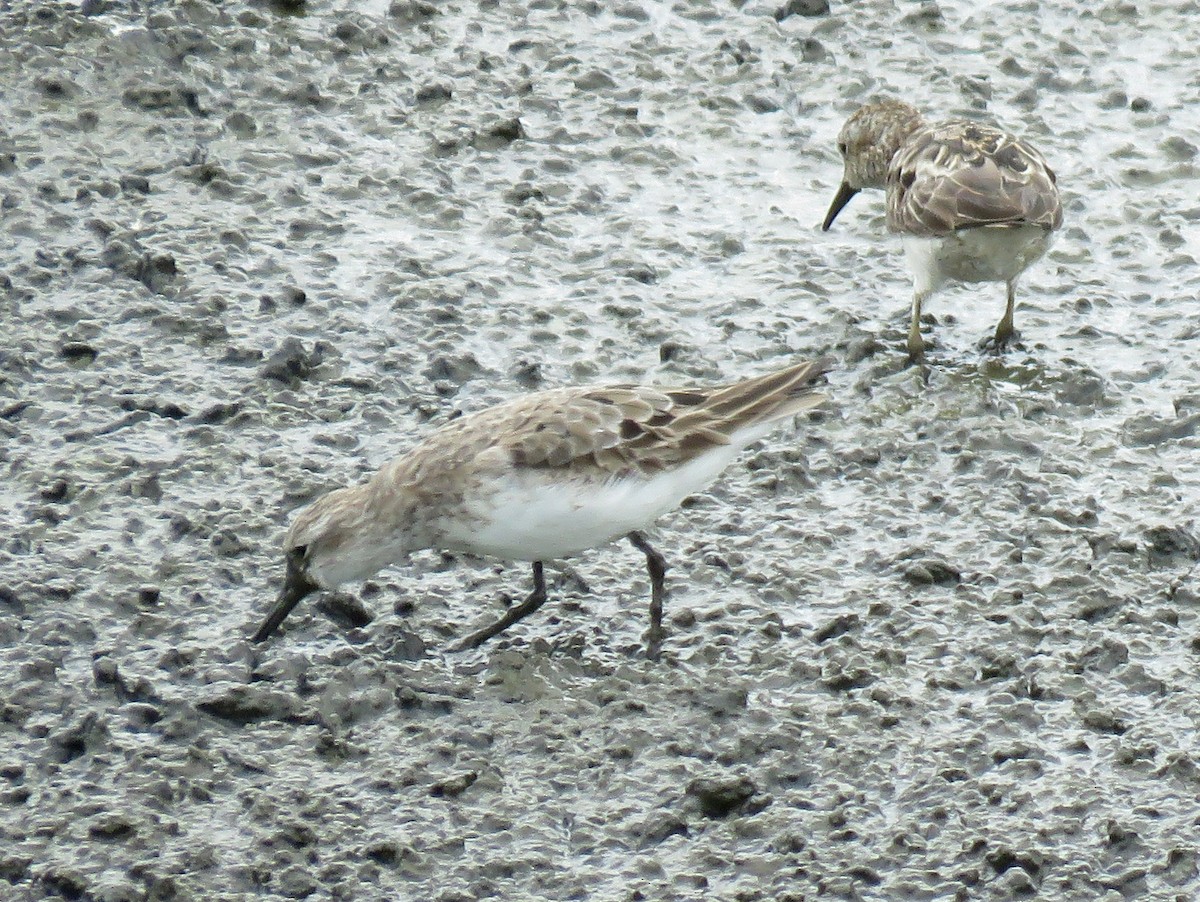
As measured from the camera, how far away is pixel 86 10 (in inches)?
403

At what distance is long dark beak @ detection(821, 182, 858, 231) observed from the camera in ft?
30.7

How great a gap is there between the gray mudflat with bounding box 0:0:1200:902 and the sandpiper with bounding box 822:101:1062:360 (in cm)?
40

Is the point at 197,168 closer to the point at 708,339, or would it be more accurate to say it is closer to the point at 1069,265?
the point at 708,339

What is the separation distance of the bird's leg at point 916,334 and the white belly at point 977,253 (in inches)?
2.1

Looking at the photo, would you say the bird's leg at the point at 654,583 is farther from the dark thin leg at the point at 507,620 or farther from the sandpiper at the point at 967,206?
the sandpiper at the point at 967,206

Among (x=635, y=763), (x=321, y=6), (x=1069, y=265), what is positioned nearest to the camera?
(x=635, y=763)

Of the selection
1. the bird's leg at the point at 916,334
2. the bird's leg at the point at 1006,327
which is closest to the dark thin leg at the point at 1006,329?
the bird's leg at the point at 1006,327

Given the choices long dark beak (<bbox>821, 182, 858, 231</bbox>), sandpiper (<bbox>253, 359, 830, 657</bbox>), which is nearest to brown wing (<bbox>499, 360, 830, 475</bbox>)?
sandpiper (<bbox>253, 359, 830, 657</bbox>)

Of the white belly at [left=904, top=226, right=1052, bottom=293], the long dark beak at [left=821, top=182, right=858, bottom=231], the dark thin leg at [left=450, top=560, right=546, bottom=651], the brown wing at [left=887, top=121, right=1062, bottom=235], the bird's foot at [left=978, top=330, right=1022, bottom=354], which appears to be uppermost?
the brown wing at [left=887, top=121, right=1062, bottom=235]

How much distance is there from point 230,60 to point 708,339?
11.1 ft

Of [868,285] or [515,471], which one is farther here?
[868,285]

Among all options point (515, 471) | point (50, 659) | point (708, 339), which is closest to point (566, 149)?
point (708, 339)

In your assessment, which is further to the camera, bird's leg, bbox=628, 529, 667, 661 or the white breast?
bird's leg, bbox=628, 529, 667, 661

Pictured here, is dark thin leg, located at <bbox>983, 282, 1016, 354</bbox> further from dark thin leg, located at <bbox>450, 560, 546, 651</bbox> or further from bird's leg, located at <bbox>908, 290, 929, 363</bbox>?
dark thin leg, located at <bbox>450, 560, 546, 651</bbox>
